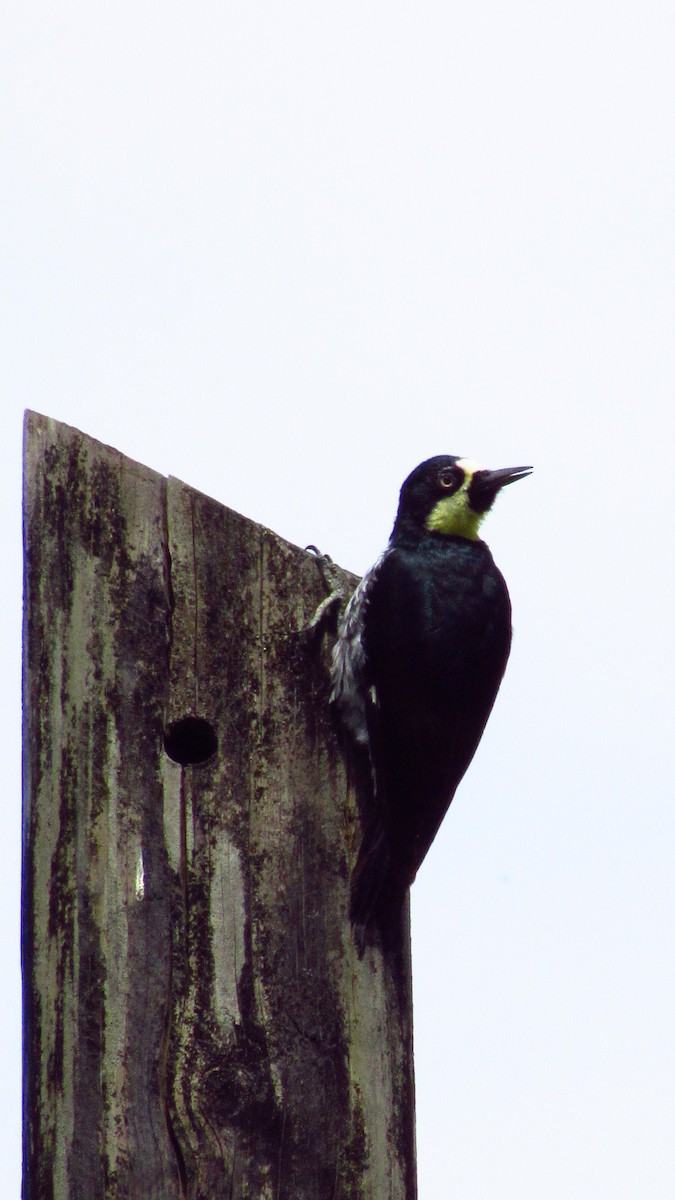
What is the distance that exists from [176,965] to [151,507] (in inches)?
35.9

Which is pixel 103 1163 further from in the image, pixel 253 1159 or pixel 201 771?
pixel 201 771

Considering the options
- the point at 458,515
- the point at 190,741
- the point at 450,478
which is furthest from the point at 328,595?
the point at 450,478

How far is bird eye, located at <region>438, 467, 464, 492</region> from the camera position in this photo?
4697mm

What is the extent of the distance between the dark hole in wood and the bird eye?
1.80 metres

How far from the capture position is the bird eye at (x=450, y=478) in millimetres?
4697

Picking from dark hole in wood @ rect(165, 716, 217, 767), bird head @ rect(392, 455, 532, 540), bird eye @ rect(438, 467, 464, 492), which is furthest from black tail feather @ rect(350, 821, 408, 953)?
bird eye @ rect(438, 467, 464, 492)

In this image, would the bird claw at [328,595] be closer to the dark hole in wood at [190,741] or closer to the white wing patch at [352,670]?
the white wing patch at [352,670]

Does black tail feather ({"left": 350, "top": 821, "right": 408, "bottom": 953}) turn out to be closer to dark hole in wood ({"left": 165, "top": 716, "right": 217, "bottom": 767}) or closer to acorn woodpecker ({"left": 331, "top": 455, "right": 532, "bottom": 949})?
acorn woodpecker ({"left": 331, "top": 455, "right": 532, "bottom": 949})

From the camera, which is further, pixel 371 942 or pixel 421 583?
pixel 421 583

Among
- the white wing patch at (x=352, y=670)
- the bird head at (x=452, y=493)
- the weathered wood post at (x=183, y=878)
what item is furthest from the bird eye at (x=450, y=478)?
the weathered wood post at (x=183, y=878)

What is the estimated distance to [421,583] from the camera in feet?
13.2

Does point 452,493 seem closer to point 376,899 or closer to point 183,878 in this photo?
point 376,899

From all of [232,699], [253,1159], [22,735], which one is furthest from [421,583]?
[253,1159]

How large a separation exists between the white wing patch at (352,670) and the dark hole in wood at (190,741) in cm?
31
